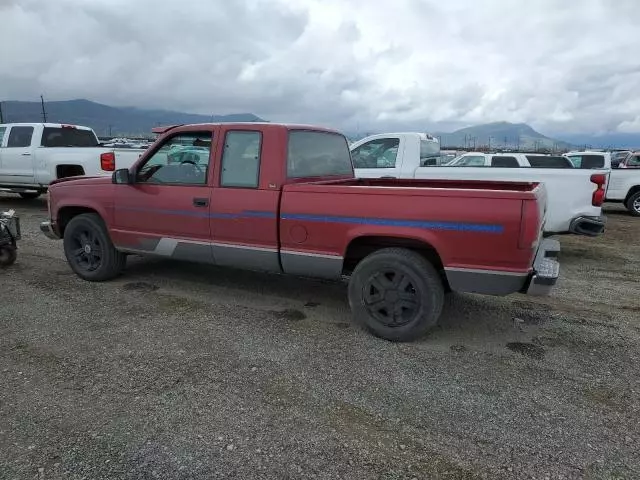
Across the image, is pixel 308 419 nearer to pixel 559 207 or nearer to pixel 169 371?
pixel 169 371

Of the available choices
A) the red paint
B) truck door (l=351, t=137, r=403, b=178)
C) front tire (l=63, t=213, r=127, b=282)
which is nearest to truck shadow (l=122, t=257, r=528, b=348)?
front tire (l=63, t=213, r=127, b=282)

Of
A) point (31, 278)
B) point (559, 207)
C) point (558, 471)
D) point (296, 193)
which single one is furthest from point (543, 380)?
point (31, 278)

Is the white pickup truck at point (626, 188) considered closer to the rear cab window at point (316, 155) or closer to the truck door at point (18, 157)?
the rear cab window at point (316, 155)

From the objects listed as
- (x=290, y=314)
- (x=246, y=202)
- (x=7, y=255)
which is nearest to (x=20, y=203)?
(x=7, y=255)

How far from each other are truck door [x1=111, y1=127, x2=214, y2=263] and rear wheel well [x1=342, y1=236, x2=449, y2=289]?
147cm

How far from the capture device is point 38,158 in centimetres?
1134

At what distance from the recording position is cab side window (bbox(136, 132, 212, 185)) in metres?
4.98

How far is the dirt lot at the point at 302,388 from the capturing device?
2.68 metres

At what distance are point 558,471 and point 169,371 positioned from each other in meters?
2.62

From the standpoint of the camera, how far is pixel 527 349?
13.5 ft

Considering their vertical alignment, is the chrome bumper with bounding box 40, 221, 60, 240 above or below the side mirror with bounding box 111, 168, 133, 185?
below

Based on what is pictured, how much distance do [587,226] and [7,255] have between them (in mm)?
7990

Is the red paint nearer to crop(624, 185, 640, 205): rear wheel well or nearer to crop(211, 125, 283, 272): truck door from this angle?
crop(211, 125, 283, 272): truck door

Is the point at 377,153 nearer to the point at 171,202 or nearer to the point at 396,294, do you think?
the point at 171,202
